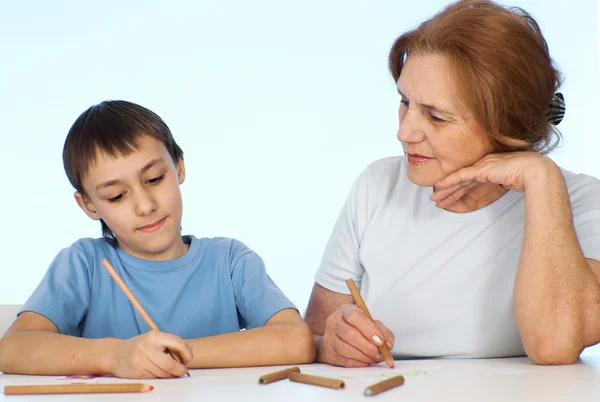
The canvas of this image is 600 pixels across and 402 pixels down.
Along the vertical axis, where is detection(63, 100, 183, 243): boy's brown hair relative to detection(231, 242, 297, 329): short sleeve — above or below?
above

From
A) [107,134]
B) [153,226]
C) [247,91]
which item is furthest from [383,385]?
[247,91]

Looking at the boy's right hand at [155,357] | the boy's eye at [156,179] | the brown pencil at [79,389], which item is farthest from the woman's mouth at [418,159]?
the brown pencil at [79,389]

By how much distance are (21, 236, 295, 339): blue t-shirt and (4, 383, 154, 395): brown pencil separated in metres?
0.50

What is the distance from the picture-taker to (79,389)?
0.98m

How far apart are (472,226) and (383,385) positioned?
65 centimetres

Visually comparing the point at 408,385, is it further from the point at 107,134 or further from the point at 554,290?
the point at 107,134

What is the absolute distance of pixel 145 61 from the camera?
408 cm

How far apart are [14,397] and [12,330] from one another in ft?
1.33

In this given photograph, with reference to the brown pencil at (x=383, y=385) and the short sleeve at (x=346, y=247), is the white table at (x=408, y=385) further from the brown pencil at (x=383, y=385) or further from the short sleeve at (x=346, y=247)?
the short sleeve at (x=346, y=247)

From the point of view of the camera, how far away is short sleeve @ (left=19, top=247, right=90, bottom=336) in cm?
144

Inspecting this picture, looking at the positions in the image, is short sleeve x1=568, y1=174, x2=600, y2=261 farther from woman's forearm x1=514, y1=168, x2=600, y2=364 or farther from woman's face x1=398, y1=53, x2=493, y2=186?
woman's face x1=398, y1=53, x2=493, y2=186

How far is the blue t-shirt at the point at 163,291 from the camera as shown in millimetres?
1527

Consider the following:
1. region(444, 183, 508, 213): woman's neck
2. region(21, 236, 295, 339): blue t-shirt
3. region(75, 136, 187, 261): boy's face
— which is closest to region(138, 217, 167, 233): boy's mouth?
region(75, 136, 187, 261): boy's face

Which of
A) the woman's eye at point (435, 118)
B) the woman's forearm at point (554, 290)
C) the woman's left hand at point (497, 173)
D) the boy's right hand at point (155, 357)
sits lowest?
the woman's forearm at point (554, 290)
